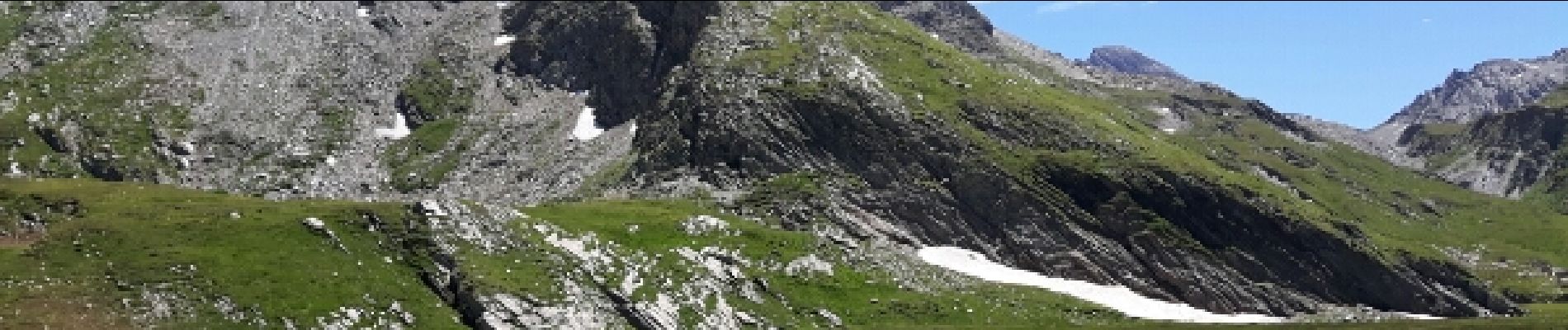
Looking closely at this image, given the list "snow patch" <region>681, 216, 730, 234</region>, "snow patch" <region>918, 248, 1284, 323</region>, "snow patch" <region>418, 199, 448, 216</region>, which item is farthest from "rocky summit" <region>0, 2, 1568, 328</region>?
"snow patch" <region>681, 216, 730, 234</region>

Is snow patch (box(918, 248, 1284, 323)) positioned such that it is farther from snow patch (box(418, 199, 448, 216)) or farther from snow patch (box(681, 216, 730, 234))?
snow patch (box(418, 199, 448, 216))

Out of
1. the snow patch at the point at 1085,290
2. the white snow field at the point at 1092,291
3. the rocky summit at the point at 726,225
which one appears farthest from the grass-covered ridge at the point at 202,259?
the white snow field at the point at 1092,291

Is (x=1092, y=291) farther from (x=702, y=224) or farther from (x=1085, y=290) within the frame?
(x=702, y=224)

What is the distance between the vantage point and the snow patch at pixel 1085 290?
14012cm

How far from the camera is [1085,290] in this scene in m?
146

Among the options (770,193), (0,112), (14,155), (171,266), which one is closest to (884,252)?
(770,193)

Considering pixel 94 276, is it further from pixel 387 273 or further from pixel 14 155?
pixel 14 155

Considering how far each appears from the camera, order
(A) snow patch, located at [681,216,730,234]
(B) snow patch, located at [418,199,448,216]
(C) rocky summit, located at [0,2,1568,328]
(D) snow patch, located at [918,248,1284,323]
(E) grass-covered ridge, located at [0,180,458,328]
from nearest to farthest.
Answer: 1. (E) grass-covered ridge, located at [0,180,458,328]
2. (C) rocky summit, located at [0,2,1568,328]
3. (B) snow patch, located at [418,199,448,216]
4. (A) snow patch, located at [681,216,730,234]
5. (D) snow patch, located at [918,248,1284,323]

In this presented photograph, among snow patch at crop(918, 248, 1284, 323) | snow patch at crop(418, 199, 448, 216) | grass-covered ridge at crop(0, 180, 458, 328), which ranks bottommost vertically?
snow patch at crop(918, 248, 1284, 323)

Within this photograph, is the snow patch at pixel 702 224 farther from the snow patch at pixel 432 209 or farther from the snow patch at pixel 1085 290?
the snow patch at pixel 432 209

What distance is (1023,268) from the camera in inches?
6029

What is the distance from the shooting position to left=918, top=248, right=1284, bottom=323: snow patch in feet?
460

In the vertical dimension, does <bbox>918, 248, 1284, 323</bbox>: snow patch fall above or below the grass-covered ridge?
below

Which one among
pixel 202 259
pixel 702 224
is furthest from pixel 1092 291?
pixel 202 259
